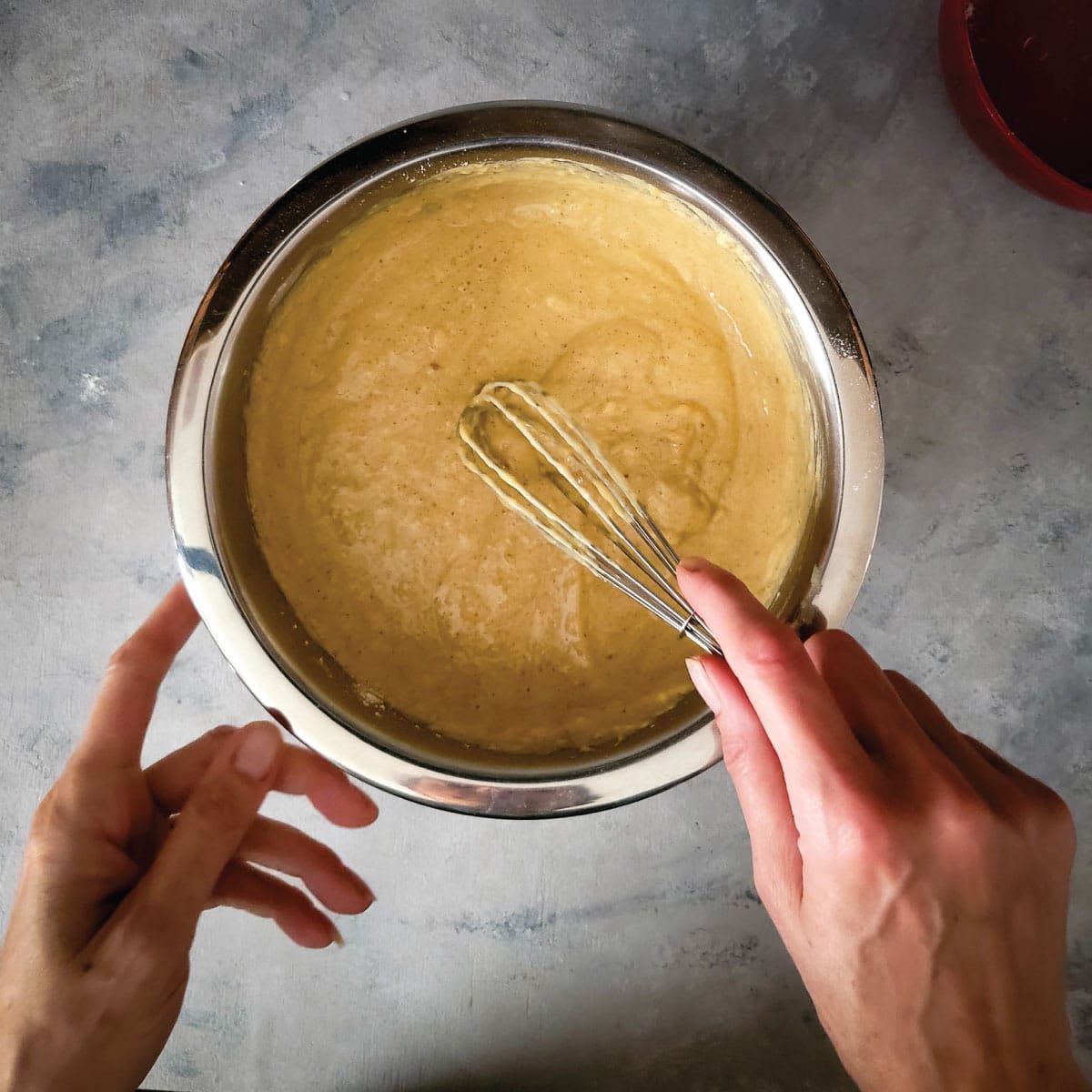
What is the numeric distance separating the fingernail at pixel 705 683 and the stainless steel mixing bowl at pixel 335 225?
0.05m

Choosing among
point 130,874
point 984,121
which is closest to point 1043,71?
point 984,121

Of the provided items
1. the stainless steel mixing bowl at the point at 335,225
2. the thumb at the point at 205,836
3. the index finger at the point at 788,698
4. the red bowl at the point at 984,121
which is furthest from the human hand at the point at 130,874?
the red bowl at the point at 984,121

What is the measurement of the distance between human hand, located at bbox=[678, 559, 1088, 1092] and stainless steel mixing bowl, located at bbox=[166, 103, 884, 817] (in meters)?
0.12

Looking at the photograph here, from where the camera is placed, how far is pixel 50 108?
0.85 meters

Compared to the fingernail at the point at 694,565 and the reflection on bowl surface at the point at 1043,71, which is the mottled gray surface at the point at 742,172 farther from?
the fingernail at the point at 694,565

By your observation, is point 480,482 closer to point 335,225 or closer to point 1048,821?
point 335,225

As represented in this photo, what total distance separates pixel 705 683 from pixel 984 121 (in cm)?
62

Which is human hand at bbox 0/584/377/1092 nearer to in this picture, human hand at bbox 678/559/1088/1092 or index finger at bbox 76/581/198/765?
index finger at bbox 76/581/198/765

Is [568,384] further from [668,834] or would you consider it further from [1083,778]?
[1083,778]

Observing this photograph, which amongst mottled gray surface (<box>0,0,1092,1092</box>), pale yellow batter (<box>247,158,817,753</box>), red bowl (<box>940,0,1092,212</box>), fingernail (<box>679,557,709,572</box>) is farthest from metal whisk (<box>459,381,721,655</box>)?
red bowl (<box>940,0,1092,212</box>)

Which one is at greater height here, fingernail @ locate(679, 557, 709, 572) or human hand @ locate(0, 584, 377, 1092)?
fingernail @ locate(679, 557, 709, 572)

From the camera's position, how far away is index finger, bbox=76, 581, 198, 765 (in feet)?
2.40

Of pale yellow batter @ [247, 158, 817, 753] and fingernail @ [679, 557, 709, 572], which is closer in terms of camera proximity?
fingernail @ [679, 557, 709, 572]

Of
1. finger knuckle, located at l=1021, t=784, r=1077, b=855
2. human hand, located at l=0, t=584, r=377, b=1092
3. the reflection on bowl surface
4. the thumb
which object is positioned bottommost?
human hand, located at l=0, t=584, r=377, b=1092
